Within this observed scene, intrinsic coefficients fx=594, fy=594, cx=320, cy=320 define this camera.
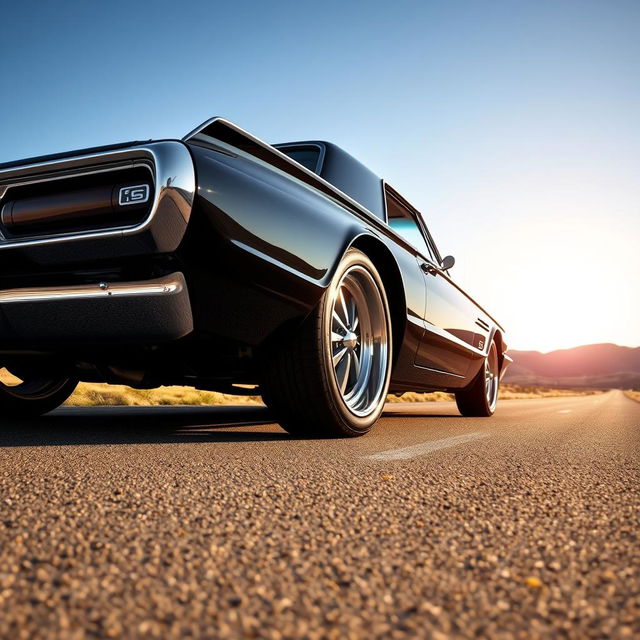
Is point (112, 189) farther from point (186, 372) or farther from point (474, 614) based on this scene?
point (474, 614)

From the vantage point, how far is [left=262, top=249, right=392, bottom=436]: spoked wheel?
8.74 ft

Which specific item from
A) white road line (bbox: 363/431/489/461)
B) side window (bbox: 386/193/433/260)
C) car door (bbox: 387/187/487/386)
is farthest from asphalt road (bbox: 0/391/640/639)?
side window (bbox: 386/193/433/260)

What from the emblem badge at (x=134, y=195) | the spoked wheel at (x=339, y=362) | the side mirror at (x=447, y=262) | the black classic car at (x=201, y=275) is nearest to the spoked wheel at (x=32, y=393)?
the black classic car at (x=201, y=275)

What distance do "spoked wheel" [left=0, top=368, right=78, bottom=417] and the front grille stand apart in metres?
1.46

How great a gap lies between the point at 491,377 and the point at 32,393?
4518 millimetres

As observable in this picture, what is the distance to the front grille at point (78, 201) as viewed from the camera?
2.18 meters

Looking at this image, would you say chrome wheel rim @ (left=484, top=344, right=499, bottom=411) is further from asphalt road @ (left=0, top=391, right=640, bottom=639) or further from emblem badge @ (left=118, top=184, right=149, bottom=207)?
emblem badge @ (left=118, top=184, right=149, bottom=207)

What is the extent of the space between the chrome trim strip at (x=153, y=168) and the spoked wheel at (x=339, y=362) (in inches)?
33.7

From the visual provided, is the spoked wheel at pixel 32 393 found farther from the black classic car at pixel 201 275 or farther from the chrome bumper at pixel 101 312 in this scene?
the chrome bumper at pixel 101 312

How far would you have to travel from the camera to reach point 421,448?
2.72 m

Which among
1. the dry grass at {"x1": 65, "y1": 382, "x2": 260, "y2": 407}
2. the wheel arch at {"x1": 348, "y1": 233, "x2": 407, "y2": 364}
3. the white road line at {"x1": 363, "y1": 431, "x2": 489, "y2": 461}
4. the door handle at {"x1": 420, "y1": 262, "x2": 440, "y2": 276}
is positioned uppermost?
the door handle at {"x1": 420, "y1": 262, "x2": 440, "y2": 276}

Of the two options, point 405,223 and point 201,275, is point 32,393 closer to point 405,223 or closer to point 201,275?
point 201,275

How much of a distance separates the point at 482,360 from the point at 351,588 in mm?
4910

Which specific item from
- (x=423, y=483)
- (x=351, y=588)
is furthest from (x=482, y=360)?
(x=351, y=588)
